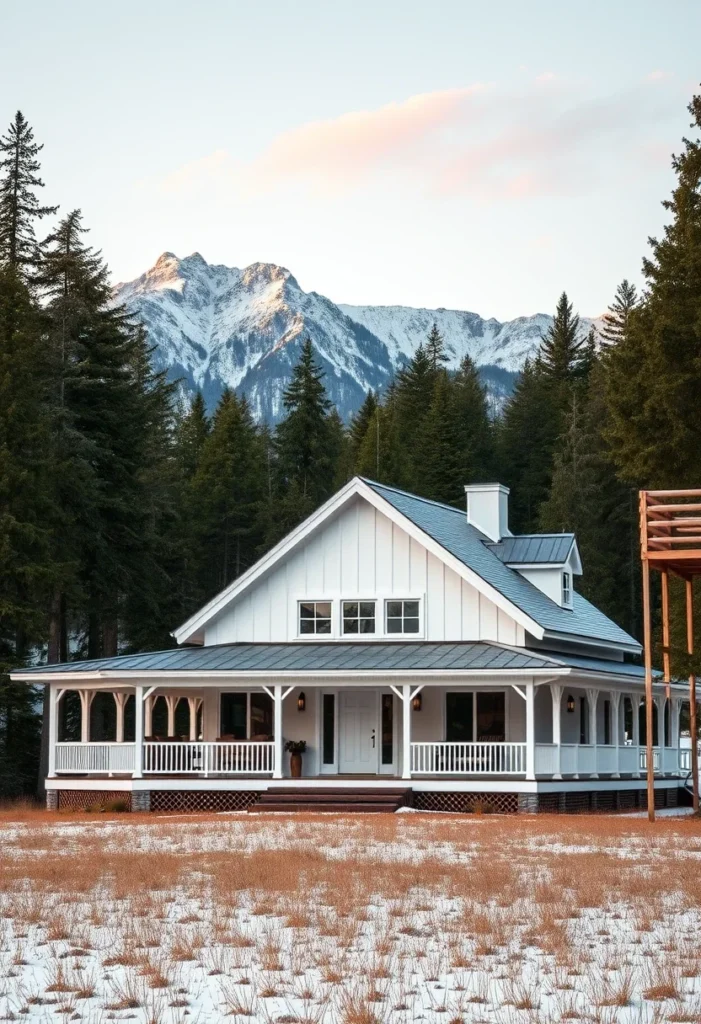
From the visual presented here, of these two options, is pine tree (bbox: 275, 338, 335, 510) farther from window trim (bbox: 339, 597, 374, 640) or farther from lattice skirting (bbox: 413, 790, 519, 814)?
lattice skirting (bbox: 413, 790, 519, 814)

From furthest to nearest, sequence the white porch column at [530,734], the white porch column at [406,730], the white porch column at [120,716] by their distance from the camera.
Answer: the white porch column at [120,716], the white porch column at [406,730], the white porch column at [530,734]

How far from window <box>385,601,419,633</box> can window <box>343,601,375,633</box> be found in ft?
1.41

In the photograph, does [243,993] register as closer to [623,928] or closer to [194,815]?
[623,928]

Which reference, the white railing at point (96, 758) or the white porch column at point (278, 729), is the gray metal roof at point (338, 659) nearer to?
the white porch column at point (278, 729)

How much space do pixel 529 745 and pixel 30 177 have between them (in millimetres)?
27771

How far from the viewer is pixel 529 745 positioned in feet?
106

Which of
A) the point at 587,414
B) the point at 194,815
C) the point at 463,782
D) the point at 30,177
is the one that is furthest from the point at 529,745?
the point at 587,414

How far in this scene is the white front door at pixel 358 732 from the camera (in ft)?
120

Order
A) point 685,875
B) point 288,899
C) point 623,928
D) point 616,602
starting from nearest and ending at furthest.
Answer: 1. point 623,928
2. point 288,899
3. point 685,875
4. point 616,602

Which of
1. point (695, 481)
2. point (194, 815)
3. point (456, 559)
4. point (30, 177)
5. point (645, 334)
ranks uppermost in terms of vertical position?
point (30, 177)

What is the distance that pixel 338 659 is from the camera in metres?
34.3

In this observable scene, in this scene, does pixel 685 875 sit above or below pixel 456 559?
below

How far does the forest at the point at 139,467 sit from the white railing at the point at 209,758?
914cm

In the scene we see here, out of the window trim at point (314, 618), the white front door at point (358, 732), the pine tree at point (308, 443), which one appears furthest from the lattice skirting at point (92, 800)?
the pine tree at point (308, 443)
